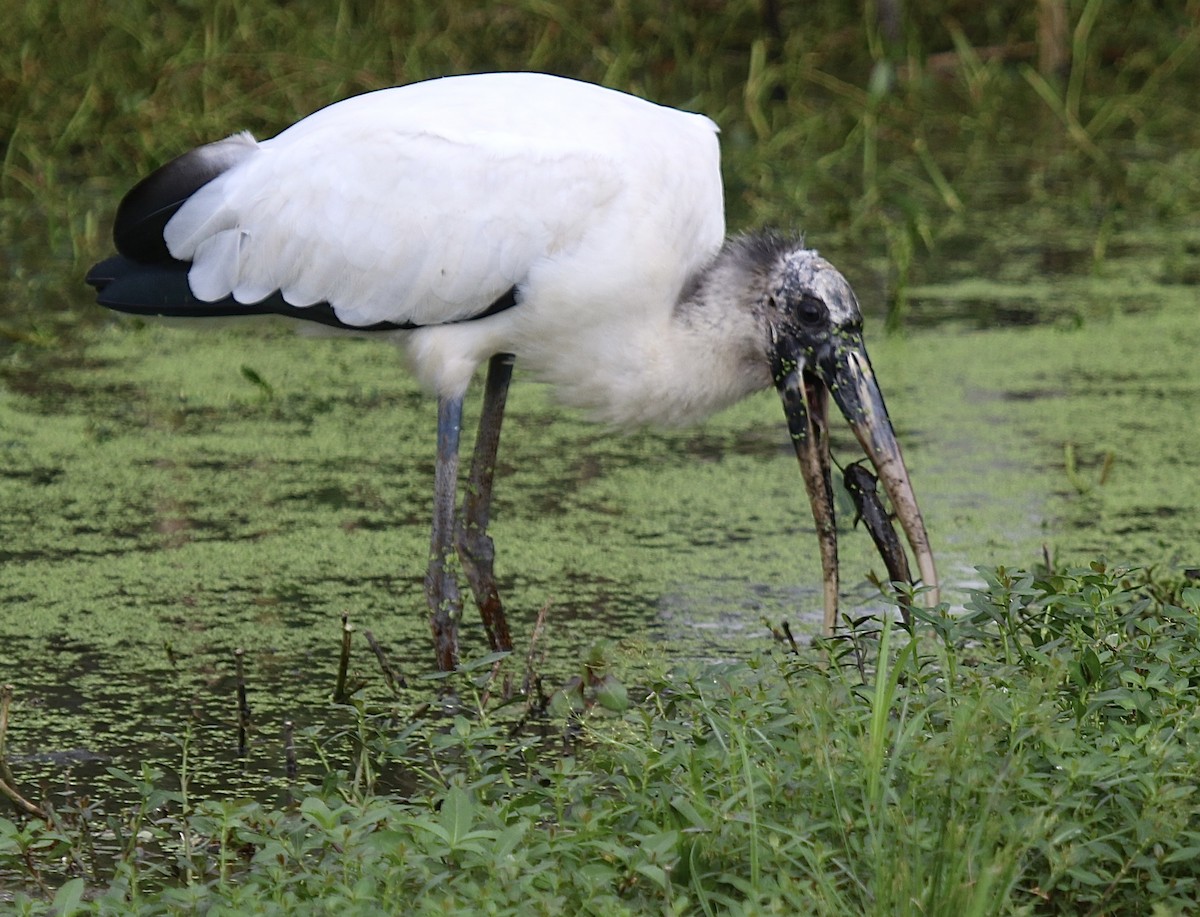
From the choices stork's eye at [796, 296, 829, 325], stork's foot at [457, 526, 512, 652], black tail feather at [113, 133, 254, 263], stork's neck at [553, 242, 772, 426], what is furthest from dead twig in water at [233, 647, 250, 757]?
stork's eye at [796, 296, 829, 325]

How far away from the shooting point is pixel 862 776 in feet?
8.54

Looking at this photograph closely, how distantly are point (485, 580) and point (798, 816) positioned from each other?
1.60 metres

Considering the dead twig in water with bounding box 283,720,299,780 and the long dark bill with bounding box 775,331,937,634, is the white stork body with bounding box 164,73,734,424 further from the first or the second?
the dead twig in water with bounding box 283,720,299,780

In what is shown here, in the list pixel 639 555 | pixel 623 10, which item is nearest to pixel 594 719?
pixel 639 555

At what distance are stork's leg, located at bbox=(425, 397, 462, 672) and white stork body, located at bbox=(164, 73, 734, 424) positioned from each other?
0.06 m

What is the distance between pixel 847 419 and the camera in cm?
393

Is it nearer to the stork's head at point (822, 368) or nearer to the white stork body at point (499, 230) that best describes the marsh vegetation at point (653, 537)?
the stork's head at point (822, 368)

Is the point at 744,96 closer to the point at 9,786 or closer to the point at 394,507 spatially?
the point at 394,507

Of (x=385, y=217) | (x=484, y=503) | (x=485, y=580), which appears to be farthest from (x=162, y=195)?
(x=485, y=580)

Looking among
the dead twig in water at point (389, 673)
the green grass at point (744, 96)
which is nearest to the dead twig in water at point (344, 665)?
the dead twig in water at point (389, 673)

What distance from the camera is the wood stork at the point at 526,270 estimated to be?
3895 millimetres

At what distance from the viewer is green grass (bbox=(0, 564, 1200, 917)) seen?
244 centimetres

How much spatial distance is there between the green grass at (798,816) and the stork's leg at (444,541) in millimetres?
843

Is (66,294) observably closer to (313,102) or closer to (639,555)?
(313,102)
